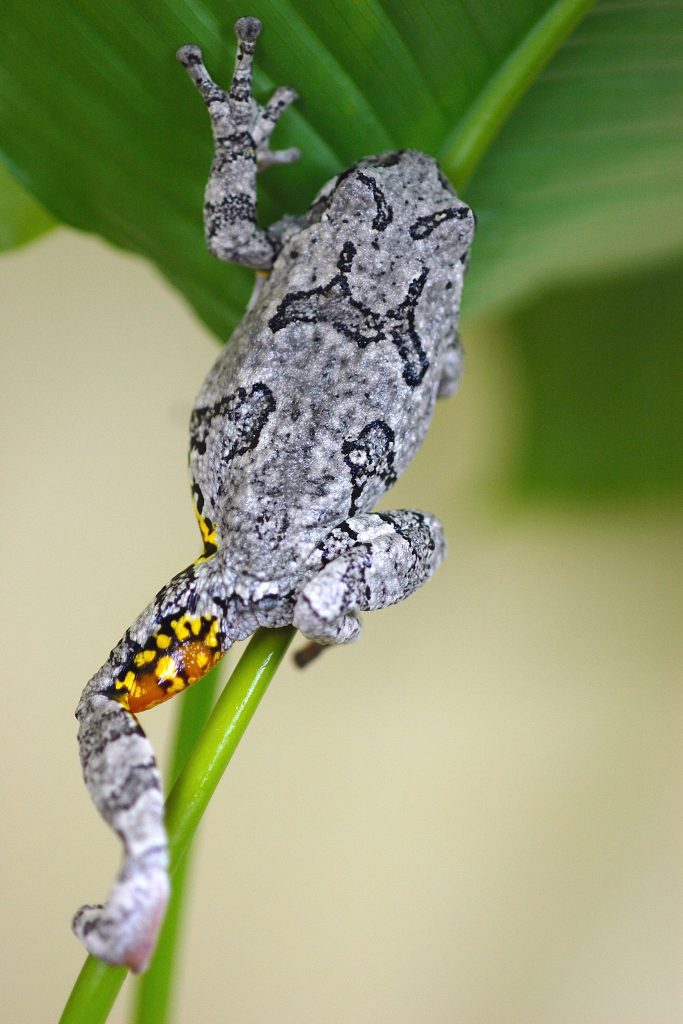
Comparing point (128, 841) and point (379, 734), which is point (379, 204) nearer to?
point (128, 841)

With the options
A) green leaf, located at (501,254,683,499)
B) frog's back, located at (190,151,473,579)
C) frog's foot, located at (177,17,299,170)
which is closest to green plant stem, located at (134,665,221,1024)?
frog's back, located at (190,151,473,579)

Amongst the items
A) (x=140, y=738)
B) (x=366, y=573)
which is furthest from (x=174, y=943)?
(x=366, y=573)

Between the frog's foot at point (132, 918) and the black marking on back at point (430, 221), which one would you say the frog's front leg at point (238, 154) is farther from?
the frog's foot at point (132, 918)

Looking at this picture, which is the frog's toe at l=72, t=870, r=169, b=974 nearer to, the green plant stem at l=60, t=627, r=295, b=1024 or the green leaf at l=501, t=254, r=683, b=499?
the green plant stem at l=60, t=627, r=295, b=1024

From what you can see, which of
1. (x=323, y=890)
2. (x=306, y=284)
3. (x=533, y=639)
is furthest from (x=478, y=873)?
(x=306, y=284)

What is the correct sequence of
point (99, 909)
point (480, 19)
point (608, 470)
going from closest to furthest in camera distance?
1. point (99, 909)
2. point (480, 19)
3. point (608, 470)

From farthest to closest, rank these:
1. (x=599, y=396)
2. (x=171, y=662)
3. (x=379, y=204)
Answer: (x=599, y=396) → (x=379, y=204) → (x=171, y=662)

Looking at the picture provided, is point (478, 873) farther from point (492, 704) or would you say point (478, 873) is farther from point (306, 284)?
point (306, 284)
